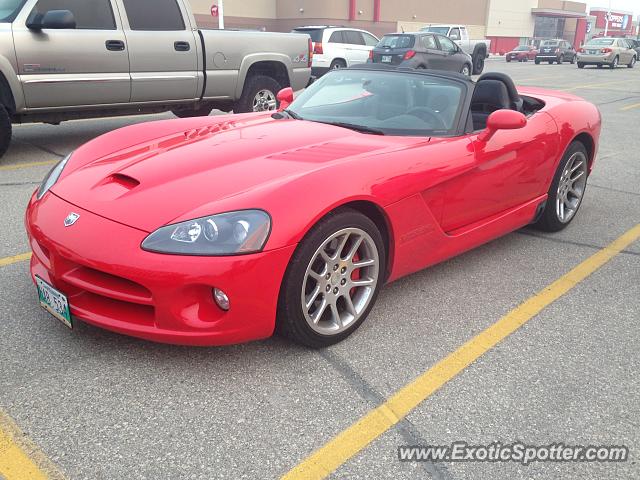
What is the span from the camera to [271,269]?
96.8 inches

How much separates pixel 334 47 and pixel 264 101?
8919 mm

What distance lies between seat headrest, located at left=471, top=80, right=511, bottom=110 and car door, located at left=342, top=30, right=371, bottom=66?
527 inches

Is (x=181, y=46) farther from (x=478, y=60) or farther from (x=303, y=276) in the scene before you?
(x=478, y=60)

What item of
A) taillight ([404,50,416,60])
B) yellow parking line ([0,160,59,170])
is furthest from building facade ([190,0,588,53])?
yellow parking line ([0,160,59,170])

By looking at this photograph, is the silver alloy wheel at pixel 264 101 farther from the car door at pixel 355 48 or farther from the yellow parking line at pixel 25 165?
the car door at pixel 355 48

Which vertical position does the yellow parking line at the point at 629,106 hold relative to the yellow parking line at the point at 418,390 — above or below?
below

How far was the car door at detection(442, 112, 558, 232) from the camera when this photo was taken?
3.41m

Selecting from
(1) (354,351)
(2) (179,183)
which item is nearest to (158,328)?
(2) (179,183)

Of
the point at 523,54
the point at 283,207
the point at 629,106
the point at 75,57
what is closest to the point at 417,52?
the point at 629,106

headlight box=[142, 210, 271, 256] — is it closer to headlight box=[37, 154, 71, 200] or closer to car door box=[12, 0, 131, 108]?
headlight box=[37, 154, 71, 200]

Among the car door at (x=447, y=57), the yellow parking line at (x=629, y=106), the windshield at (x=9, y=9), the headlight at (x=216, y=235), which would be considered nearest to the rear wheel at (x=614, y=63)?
the car door at (x=447, y=57)

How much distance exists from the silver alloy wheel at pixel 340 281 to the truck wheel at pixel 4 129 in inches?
189

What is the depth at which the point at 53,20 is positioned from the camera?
19.4ft

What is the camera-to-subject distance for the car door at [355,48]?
17297 millimetres
